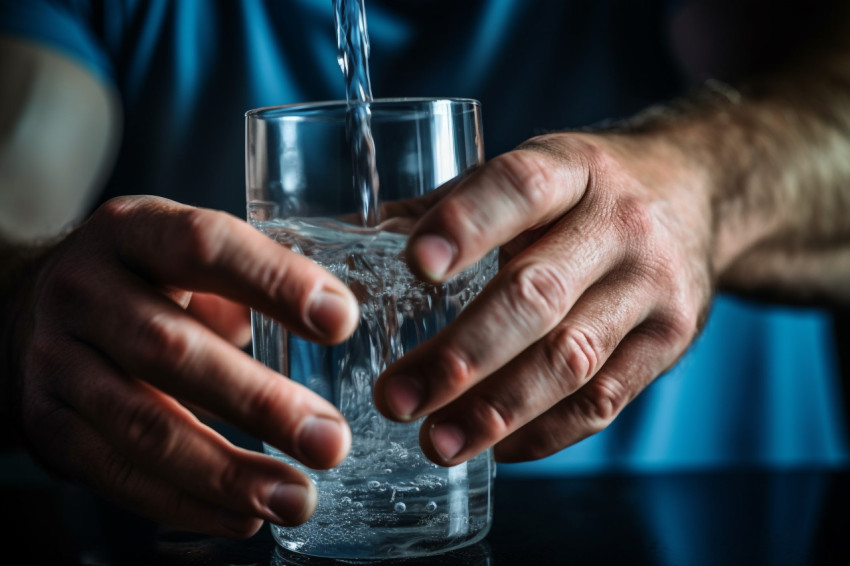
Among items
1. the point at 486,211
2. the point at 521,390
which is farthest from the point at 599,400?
the point at 486,211

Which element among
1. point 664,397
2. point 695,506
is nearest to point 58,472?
point 695,506

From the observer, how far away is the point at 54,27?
4.61 feet

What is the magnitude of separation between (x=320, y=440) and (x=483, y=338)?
0.12 m

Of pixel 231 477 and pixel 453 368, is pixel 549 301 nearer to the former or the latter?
pixel 453 368

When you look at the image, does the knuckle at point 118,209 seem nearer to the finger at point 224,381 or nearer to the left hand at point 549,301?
the finger at point 224,381

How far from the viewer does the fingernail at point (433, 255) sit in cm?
52

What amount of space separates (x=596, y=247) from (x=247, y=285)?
0.25m

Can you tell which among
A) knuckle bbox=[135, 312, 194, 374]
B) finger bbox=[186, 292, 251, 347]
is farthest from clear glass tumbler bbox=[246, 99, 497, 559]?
finger bbox=[186, 292, 251, 347]

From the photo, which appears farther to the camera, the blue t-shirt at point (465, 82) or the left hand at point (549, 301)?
the blue t-shirt at point (465, 82)

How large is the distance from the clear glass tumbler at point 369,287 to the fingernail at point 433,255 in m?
0.07

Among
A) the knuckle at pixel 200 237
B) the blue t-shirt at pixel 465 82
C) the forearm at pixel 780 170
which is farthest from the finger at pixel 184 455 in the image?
the blue t-shirt at pixel 465 82

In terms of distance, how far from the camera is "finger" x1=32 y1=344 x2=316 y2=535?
0.56m

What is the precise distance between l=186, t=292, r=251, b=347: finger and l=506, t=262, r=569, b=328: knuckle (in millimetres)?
388

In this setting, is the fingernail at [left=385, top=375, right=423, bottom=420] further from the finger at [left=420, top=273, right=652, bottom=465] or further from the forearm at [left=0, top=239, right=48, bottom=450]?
the forearm at [left=0, top=239, right=48, bottom=450]
